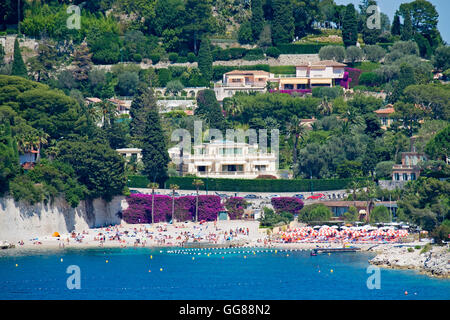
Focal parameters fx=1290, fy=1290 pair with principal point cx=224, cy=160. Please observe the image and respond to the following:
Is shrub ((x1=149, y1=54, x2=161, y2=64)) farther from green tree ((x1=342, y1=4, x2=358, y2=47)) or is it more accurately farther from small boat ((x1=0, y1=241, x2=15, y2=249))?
small boat ((x1=0, y1=241, x2=15, y2=249))

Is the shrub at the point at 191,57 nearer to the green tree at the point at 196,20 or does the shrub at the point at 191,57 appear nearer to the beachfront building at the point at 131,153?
the green tree at the point at 196,20

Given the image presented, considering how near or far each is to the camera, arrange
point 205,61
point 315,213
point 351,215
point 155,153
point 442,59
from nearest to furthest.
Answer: point 351,215, point 315,213, point 155,153, point 205,61, point 442,59

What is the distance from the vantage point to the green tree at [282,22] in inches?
6245

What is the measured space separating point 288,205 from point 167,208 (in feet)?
35.5

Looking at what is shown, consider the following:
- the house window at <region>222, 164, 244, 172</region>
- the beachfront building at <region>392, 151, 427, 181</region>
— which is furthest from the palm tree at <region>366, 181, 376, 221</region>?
the house window at <region>222, 164, 244, 172</region>

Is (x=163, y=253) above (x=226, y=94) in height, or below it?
below

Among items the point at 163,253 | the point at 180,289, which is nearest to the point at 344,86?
the point at 163,253

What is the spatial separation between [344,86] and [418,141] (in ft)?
98.4

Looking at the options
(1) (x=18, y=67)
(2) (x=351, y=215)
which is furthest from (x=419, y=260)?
(1) (x=18, y=67)

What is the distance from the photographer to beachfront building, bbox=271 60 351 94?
154 m

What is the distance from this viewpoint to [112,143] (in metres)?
128

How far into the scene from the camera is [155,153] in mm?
118750

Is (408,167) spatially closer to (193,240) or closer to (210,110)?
(193,240)
